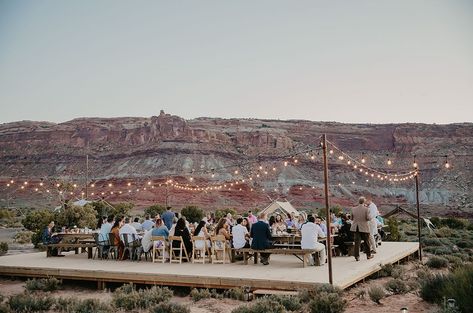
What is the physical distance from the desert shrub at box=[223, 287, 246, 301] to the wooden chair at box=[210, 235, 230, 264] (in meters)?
2.41

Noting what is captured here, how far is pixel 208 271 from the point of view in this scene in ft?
32.4

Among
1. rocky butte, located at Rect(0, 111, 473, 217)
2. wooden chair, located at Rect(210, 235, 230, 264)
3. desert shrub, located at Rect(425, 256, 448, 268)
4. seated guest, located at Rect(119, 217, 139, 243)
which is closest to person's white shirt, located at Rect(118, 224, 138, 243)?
seated guest, located at Rect(119, 217, 139, 243)

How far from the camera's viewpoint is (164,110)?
85.8 m

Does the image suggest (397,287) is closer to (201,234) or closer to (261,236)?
(261,236)

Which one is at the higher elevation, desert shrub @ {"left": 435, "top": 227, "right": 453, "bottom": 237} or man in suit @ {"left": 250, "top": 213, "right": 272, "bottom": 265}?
man in suit @ {"left": 250, "top": 213, "right": 272, "bottom": 265}

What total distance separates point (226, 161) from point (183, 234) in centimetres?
6122

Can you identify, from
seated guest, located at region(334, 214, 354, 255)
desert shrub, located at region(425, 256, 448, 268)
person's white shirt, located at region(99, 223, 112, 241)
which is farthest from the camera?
desert shrub, located at region(425, 256, 448, 268)

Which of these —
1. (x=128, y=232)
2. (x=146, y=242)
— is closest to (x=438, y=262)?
(x=146, y=242)

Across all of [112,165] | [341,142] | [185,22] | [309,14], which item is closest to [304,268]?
[309,14]

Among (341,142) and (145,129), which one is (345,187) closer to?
(341,142)

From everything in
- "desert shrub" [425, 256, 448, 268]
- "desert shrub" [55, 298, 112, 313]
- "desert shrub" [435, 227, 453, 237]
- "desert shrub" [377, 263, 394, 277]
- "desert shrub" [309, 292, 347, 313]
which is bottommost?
"desert shrub" [435, 227, 453, 237]

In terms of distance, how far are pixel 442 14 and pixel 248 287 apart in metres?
26.7

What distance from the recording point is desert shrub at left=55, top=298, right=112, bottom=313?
7.40 m

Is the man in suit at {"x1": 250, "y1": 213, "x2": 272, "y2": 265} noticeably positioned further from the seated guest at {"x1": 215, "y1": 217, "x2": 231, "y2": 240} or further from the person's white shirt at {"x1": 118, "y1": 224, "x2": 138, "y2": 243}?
the person's white shirt at {"x1": 118, "y1": 224, "x2": 138, "y2": 243}
